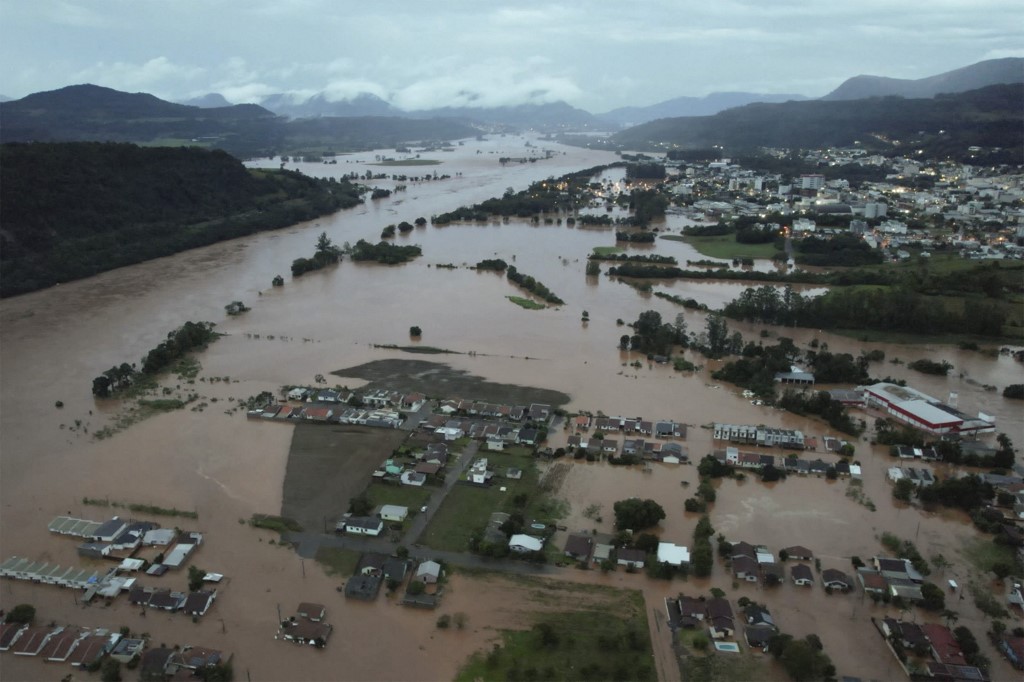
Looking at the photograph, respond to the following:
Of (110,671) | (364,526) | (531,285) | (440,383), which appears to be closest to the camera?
(110,671)

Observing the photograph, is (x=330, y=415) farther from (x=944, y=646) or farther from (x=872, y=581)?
(x=944, y=646)

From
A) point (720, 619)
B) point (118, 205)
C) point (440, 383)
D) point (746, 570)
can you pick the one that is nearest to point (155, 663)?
point (720, 619)

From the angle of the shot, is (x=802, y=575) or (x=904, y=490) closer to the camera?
(x=802, y=575)

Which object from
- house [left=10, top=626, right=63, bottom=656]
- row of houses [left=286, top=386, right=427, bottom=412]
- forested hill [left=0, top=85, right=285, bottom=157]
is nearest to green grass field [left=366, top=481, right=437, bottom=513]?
row of houses [left=286, top=386, right=427, bottom=412]

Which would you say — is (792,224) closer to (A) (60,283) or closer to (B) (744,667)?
(B) (744,667)

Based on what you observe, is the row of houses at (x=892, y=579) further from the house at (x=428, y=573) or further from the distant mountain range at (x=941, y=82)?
the distant mountain range at (x=941, y=82)

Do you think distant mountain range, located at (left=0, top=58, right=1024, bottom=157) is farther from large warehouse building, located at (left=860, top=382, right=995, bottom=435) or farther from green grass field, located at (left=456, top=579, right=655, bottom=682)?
green grass field, located at (left=456, top=579, right=655, bottom=682)
